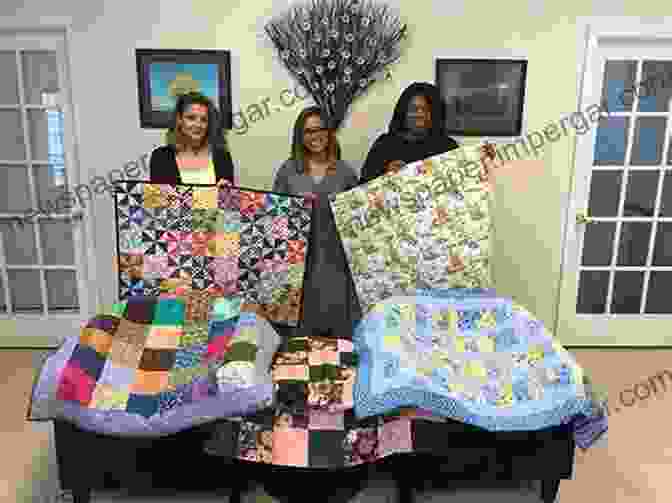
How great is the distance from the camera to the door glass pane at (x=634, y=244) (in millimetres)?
3861

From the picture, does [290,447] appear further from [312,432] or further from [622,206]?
[622,206]

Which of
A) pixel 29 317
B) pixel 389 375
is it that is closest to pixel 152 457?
pixel 389 375

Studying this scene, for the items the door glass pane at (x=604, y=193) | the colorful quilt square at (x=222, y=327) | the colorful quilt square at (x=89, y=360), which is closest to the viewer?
the colorful quilt square at (x=89, y=360)

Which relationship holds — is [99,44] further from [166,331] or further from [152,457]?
[152,457]

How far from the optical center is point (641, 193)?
381cm

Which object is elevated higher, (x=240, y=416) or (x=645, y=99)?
Answer: (x=645, y=99)

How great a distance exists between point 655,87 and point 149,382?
308 centimetres

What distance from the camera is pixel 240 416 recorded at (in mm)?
2395

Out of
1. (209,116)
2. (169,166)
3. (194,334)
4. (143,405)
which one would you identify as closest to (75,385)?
(143,405)

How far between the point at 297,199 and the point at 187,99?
0.70 m

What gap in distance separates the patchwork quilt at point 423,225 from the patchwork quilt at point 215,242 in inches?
11.1

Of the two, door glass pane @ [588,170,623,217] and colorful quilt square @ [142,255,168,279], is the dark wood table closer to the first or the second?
colorful quilt square @ [142,255,168,279]

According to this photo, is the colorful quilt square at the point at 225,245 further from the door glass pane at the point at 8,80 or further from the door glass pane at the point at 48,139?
the door glass pane at the point at 8,80

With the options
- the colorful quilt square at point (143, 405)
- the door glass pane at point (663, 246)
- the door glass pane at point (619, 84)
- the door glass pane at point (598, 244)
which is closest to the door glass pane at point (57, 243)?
the colorful quilt square at point (143, 405)
